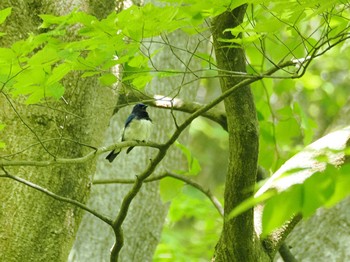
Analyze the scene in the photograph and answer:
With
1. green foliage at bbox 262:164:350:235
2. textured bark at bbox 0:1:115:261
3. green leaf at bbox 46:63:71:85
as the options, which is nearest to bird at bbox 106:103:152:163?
textured bark at bbox 0:1:115:261

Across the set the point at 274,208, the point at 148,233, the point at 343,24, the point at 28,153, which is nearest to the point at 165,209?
the point at 148,233

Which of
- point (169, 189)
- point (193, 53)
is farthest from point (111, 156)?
point (193, 53)

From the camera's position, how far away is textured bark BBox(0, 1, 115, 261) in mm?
2561

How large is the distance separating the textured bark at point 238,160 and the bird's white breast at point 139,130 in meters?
2.12

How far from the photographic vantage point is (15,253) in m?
2.53

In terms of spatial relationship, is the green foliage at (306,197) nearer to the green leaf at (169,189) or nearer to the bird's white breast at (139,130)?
the green leaf at (169,189)

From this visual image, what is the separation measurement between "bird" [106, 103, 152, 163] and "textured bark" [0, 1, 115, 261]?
1635mm

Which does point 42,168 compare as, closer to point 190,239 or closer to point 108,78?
point 108,78

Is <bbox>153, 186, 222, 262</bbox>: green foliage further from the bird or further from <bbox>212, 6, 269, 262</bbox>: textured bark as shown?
<bbox>212, 6, 269, 262</bbox>: textured bark

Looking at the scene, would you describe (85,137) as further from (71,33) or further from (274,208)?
(274,208)

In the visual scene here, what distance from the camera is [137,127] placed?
15.1 ft

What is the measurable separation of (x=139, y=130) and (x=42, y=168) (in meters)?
1.94

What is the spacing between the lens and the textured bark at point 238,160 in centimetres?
239

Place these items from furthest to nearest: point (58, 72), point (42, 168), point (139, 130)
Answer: point (139, 130) → point (42, 168) → point (58, 72)
